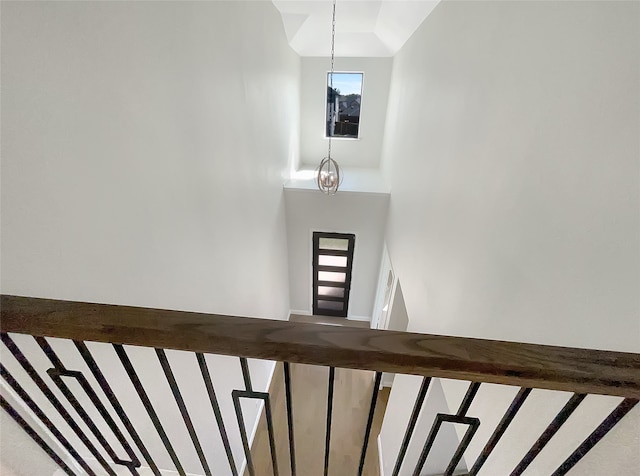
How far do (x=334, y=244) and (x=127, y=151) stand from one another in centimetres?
445

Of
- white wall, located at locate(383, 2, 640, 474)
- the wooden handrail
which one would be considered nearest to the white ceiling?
white wall, located at locate(383, 2, 640, 474)

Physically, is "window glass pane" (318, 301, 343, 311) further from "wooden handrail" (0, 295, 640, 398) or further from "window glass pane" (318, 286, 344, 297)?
"wooden handrail" (0, 295, 640, 398)

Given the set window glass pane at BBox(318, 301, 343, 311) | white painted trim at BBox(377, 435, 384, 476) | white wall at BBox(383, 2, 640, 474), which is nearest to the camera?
white wall at BBox(383, 2, 640, 474)

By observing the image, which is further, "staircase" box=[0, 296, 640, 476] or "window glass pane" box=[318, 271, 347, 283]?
"window glass pane" box=[318, 271, 347, 283]

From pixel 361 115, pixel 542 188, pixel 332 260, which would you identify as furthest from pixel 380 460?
pixel 361 115

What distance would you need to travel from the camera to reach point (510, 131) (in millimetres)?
1497

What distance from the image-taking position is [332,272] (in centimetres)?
590

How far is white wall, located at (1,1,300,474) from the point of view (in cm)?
89

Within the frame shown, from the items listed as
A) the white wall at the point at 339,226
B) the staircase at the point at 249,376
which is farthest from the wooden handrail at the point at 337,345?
the white wall at the point at 339,226

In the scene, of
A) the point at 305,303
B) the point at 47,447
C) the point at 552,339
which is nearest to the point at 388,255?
the point at 305,303

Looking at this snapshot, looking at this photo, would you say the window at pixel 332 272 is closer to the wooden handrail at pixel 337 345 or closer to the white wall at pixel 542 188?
the white wall at pixel 542 188

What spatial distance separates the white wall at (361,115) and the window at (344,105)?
3.7 inches

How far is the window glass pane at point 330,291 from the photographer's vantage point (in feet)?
19.9

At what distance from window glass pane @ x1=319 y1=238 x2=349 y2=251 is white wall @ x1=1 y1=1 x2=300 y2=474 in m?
2.84
